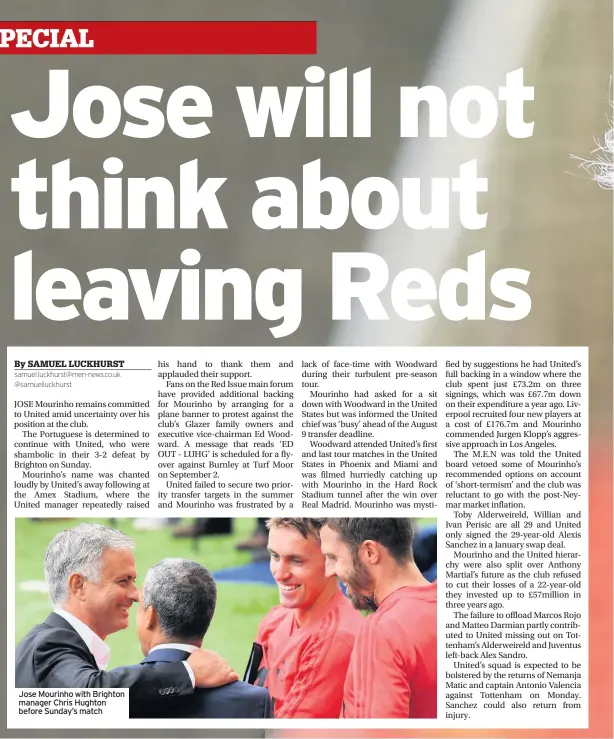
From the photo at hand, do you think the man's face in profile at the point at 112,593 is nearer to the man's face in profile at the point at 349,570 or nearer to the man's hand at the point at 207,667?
the man's hand at the point at 207,667

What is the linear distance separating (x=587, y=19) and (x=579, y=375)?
0.94m

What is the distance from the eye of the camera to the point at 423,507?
5.82ft

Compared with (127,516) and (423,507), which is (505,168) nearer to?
(423,507)

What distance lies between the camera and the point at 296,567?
1.76 metres

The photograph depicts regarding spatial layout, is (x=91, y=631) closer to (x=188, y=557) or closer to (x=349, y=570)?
(x=188, y=557)

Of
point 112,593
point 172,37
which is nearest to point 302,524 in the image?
point 112,593

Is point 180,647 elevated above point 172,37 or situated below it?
below

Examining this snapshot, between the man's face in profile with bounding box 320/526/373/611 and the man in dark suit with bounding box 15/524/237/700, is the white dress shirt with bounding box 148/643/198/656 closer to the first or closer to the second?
the man in dark suit with bounding box 15/524/237/700

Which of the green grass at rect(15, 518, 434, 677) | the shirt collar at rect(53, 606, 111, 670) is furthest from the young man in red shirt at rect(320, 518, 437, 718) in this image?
the shirt collar at rect(53, 606, 111, 670)

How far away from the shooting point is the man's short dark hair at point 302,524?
69.5 inches

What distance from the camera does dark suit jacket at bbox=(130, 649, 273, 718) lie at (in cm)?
175

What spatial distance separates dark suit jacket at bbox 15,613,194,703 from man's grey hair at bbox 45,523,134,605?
8cm

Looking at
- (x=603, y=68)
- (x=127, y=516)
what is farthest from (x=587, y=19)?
(x=127, y=516)

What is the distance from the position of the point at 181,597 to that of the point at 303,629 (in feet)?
1.05
